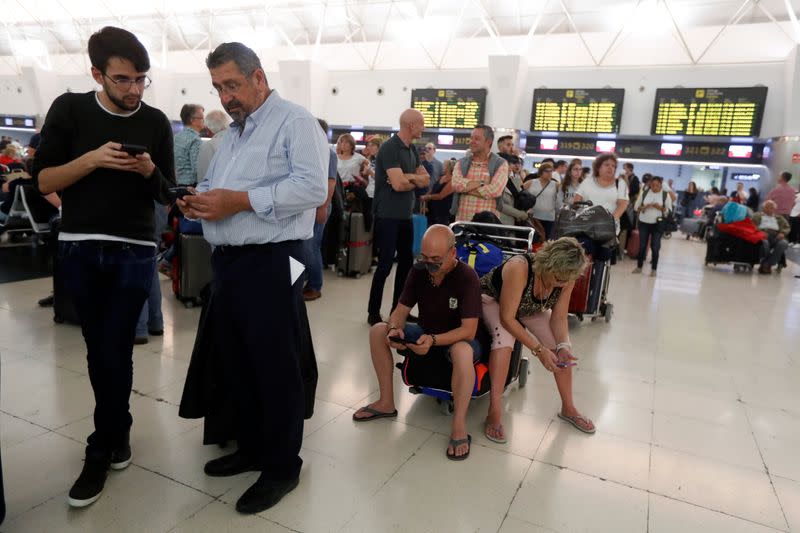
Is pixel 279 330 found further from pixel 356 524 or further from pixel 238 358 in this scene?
pixel 356 524

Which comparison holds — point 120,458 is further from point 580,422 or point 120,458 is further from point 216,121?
point 216,121

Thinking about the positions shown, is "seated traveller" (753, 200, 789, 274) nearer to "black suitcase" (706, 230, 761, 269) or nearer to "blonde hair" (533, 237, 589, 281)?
"black suitcase" (706, 230, 761, 269)

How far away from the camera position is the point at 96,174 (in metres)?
1.88

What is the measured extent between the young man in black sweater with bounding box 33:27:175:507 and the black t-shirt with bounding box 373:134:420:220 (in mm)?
2287

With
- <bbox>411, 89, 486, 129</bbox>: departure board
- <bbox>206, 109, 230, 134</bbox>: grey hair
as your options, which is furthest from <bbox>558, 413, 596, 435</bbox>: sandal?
<bbox>411, 89, 486, 129</bbox>: departure board

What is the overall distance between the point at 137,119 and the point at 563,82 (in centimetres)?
1279

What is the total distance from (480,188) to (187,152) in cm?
253

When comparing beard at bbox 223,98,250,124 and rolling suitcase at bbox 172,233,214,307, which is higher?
beard at bbox 223,98,250,124

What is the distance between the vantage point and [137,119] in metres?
1.97

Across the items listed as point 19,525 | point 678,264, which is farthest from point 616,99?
point 19,525

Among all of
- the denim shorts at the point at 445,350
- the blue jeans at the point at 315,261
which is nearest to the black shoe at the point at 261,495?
the denim shorts at the point at 445,350

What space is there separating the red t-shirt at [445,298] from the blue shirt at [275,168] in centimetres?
100

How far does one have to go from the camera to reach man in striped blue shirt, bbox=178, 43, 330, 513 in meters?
1.69

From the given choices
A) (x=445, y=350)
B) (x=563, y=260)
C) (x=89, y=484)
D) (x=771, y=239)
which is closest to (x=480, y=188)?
(x=563, y=260)
